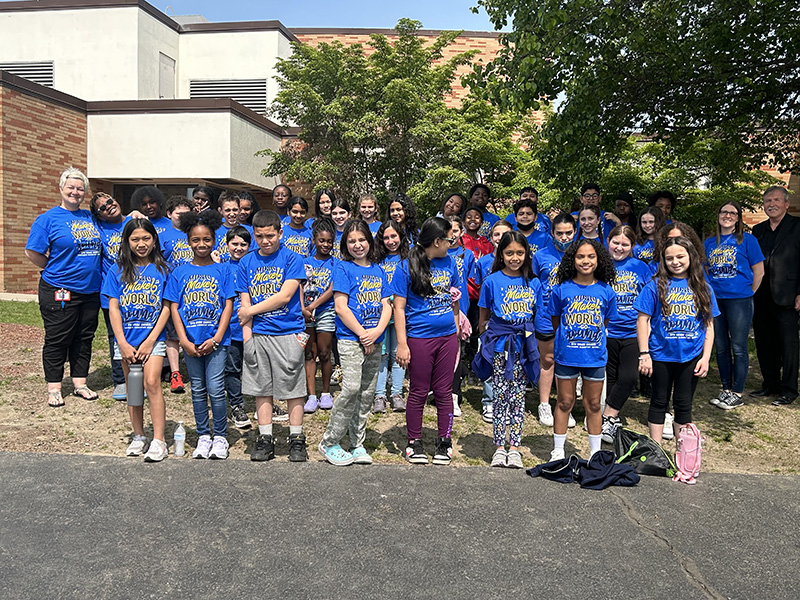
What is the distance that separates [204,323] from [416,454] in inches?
72.4

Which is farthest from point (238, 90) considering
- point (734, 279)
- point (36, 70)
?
point (734, 279)

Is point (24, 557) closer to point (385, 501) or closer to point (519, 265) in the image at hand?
point (385, 501)

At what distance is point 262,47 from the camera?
1928 cm

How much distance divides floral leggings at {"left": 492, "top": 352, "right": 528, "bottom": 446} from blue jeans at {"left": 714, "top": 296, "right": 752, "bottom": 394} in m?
2.96

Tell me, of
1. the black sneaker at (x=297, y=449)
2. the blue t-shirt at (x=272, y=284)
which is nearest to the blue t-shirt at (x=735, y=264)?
the blue t-shirt at (x=272, y=284)

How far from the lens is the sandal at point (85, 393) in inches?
243

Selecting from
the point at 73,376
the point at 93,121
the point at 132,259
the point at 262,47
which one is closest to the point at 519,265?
the point at 132,259

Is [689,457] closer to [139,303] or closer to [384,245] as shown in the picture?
[384,245]

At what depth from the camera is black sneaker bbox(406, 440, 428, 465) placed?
15.5 feet

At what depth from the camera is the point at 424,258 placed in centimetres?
471

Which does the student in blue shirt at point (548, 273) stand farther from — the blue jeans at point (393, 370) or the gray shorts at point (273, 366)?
the gray shorts at point (273, 366)

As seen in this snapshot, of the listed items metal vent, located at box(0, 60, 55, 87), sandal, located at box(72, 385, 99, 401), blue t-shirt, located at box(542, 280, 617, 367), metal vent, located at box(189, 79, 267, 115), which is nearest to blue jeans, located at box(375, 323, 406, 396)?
blue t-shirt, located at box(542, 280, 617, 367)

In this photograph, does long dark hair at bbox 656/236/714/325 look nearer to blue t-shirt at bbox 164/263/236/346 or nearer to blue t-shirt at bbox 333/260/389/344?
blue t-shirt at bbox 333/260/389/344

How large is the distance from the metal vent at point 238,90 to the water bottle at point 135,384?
1613 centimetres
